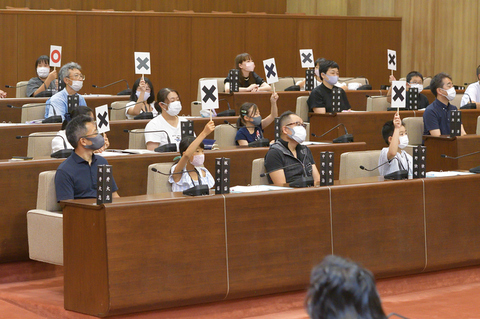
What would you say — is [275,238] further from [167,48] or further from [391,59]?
[167,48]

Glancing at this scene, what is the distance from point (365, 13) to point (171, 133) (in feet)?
24.9

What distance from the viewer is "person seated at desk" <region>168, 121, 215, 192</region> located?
432 centimetres

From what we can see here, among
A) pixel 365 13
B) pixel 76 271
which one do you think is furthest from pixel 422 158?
pixel 365 13

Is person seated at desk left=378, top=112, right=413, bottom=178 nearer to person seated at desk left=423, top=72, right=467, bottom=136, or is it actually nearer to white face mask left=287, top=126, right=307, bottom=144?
white face mask left=287, top=126, right=307, bottom=144

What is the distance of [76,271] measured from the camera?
351 centimetres

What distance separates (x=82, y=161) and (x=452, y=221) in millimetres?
2211

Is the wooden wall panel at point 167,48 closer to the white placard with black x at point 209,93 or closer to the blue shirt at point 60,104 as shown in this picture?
the blue shirt at point 60,104

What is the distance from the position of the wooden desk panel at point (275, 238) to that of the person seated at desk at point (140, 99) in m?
3.41

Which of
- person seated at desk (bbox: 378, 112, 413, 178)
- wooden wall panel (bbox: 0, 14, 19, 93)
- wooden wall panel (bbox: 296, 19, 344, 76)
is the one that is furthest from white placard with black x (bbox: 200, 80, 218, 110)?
wooden wall panel (bbox: 296, 19, 344, 76)

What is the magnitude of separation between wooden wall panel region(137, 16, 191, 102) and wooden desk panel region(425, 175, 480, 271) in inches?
273

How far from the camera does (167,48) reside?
10.9m

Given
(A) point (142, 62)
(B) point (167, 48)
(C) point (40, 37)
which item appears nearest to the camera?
(A) point (142, 62)

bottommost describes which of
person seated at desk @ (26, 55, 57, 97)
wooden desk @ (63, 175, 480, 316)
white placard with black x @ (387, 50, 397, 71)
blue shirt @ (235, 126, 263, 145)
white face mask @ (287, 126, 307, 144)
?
wooden desk @ (63, 175, 480, 316)

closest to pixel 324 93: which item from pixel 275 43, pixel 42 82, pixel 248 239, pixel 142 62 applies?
pixel 142 62
